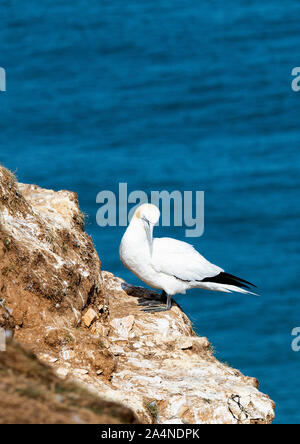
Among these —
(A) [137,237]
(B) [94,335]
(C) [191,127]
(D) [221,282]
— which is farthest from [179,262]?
(C) [191,127]

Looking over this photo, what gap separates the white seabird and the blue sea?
1462 centimetres

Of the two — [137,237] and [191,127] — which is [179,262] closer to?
[137,237]

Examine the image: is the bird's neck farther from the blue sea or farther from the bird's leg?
the blue sea

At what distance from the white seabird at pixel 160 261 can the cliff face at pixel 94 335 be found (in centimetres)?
83

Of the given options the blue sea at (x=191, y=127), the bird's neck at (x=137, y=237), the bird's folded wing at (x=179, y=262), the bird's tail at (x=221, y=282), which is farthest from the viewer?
the blue sea at (x=191, y=127)

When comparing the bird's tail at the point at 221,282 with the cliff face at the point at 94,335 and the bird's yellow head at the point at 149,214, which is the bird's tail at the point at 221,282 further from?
the cliff face at the point at 94,335

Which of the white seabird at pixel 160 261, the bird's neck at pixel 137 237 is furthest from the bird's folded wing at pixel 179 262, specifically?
the bird's neck at pixel 137 237

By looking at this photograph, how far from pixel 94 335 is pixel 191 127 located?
33985 mm

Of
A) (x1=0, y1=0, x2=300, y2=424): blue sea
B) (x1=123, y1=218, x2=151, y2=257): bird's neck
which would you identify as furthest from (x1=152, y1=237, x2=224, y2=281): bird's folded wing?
(x1=0, y1=0, x2=300, y2=424): blue sea

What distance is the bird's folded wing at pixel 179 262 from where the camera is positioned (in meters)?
13.9

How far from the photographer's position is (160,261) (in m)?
13.9

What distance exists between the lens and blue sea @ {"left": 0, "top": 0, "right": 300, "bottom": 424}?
3306cm

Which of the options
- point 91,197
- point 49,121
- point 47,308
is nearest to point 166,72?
point 49,121

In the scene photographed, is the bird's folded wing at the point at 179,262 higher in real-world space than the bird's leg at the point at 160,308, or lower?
higher
